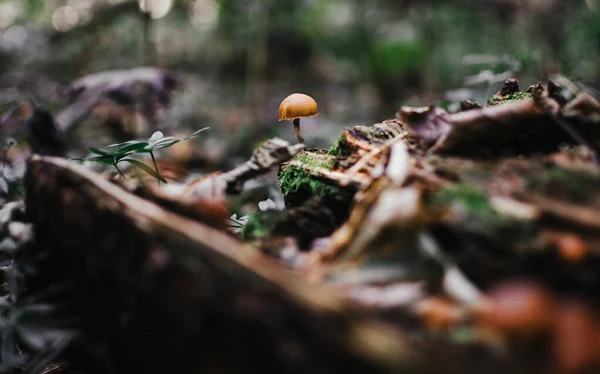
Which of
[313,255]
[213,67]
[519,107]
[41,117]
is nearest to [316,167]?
[313,255]

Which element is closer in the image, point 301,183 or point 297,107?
point 301,183

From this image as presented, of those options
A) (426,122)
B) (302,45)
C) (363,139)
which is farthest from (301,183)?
(302,45)

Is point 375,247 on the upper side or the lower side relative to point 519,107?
lower

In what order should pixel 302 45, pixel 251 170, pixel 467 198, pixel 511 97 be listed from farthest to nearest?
1. pixel 302 45
2. pixel 511 97
3. pixel 251 170
4. pixel 467 198

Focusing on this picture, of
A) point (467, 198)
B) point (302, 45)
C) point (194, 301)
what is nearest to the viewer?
point (194, 301)

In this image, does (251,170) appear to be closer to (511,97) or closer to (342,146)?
(342,146)

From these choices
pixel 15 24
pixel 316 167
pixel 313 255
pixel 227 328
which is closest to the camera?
pixel 227 328

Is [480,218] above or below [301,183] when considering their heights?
above

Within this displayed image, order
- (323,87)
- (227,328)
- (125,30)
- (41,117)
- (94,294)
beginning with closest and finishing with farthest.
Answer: (227,328) < (94,294) < (41,117) < (125,30) < (323,87)

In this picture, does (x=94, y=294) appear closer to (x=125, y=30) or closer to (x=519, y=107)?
(x=519, y=107)
